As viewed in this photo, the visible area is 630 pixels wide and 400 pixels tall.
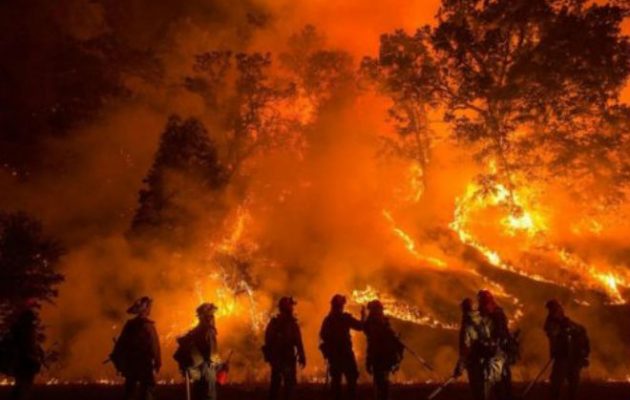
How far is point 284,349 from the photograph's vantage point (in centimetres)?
1061

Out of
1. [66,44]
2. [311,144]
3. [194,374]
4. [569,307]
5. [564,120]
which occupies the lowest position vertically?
[194,374]

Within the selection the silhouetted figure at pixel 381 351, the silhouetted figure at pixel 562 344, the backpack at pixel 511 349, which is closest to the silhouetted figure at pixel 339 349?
the silhouetted figure at pixel 381 351

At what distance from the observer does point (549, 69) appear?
87.4ft

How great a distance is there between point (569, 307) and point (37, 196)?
21724 millimetres

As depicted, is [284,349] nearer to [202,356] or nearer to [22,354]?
[202,356]

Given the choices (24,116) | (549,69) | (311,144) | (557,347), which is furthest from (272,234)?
(557,347)

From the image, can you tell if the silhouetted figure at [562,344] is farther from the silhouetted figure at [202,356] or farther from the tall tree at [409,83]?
the tall tree at [409,83]

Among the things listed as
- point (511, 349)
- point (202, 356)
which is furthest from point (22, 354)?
point (511, 349)

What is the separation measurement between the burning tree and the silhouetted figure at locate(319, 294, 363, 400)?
372 inches

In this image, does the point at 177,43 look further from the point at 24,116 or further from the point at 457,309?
the point at 457,309

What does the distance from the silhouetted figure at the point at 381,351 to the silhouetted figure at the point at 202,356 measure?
2.44 m

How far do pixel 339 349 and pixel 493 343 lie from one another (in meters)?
2.34

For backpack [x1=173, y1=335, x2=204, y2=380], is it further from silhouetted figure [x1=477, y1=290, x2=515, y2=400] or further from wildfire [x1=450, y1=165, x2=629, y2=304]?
wildfire [x1=450, y1=165, x2=629, y2=304]

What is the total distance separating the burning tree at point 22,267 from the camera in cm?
1731
